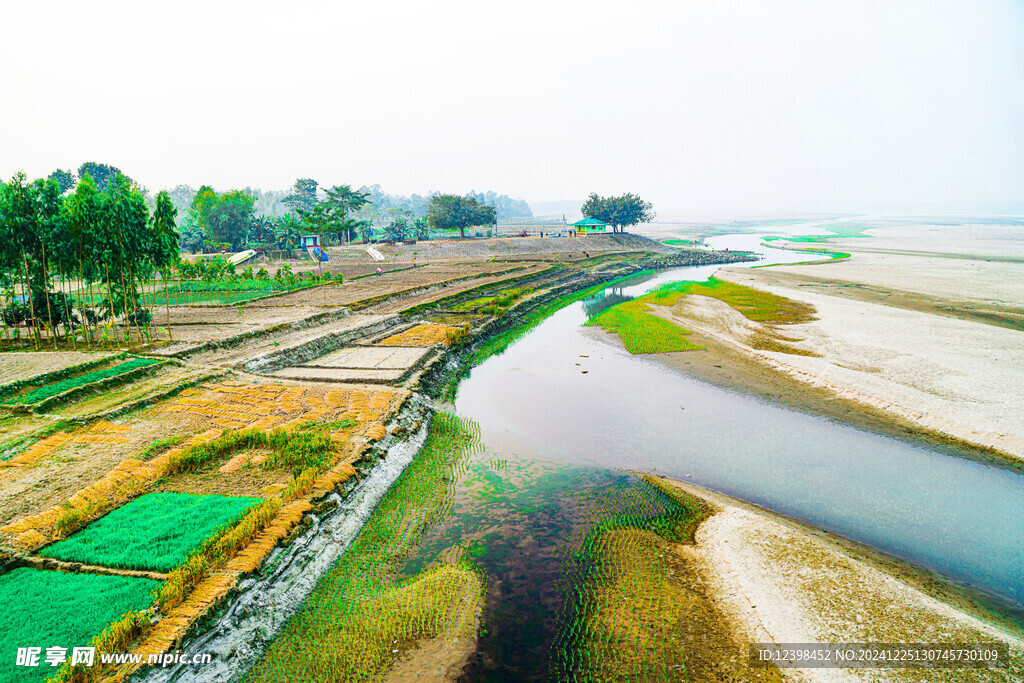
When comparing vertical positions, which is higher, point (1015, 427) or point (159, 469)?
point (159, 469)

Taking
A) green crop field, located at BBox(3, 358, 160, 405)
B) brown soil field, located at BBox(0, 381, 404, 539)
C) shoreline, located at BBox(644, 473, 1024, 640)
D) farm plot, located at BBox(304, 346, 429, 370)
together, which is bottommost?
shoreline, located at BBox(644, 473, 1024, 640)

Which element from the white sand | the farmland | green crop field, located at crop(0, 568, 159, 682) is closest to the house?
the farmland

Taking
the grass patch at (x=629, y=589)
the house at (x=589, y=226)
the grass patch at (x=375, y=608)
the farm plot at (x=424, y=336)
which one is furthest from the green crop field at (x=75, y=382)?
the house at (x=589, y=226)

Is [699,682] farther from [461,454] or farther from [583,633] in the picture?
[461,454]

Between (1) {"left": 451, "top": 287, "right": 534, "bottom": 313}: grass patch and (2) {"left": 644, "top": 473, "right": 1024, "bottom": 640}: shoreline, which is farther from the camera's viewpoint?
(1) {"left": 451, "top": 287, "right": 534, "bottom": 313}: grass patch

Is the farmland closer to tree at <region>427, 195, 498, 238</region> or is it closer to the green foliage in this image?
the green foliage

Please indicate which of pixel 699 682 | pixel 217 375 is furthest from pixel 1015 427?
pixel 217 375
